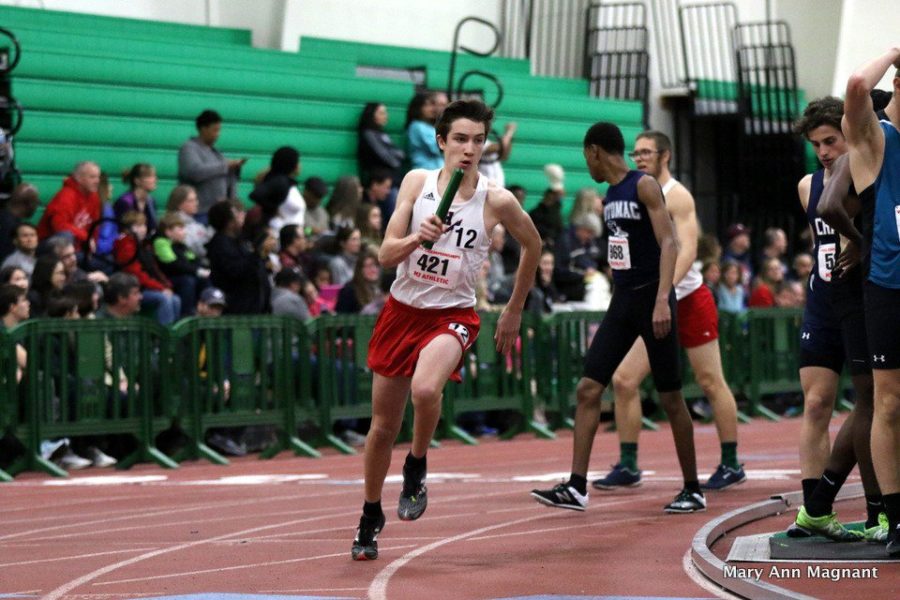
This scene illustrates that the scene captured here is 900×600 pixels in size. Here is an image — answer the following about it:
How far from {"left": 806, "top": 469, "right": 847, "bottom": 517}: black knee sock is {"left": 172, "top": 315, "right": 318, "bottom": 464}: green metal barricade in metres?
7.89

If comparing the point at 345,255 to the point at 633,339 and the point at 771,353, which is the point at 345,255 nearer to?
the point at 771,353

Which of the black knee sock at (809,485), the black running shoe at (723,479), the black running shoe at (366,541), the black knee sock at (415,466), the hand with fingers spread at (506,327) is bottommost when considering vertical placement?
the black running shoe at (723,479)

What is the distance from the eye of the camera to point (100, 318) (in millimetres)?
14695

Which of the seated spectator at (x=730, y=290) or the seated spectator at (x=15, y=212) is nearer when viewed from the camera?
the seated spectator at (x=15, y=212)

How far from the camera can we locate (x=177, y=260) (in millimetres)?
16750

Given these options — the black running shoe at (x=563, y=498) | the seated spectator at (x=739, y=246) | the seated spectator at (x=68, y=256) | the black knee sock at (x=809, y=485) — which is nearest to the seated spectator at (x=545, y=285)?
the seated spectator at (x=739, y=246)

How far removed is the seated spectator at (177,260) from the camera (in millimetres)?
16750

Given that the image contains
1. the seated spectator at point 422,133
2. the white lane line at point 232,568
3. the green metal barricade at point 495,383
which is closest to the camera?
the white lane line at point 232,568

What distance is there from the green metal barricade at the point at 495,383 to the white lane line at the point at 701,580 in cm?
915

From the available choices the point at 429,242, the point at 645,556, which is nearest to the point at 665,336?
the point at 645,556

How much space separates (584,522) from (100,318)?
6081mm

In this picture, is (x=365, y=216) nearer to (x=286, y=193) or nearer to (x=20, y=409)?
(x=286, y=193)

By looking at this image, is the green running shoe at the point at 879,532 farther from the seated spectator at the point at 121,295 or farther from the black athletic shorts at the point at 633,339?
the seated spectator at the point at 121,295

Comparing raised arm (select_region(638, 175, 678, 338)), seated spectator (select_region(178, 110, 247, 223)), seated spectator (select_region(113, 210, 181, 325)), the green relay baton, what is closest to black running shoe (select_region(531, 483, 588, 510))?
raised arm (select_region(638, 175, 678, 338))
